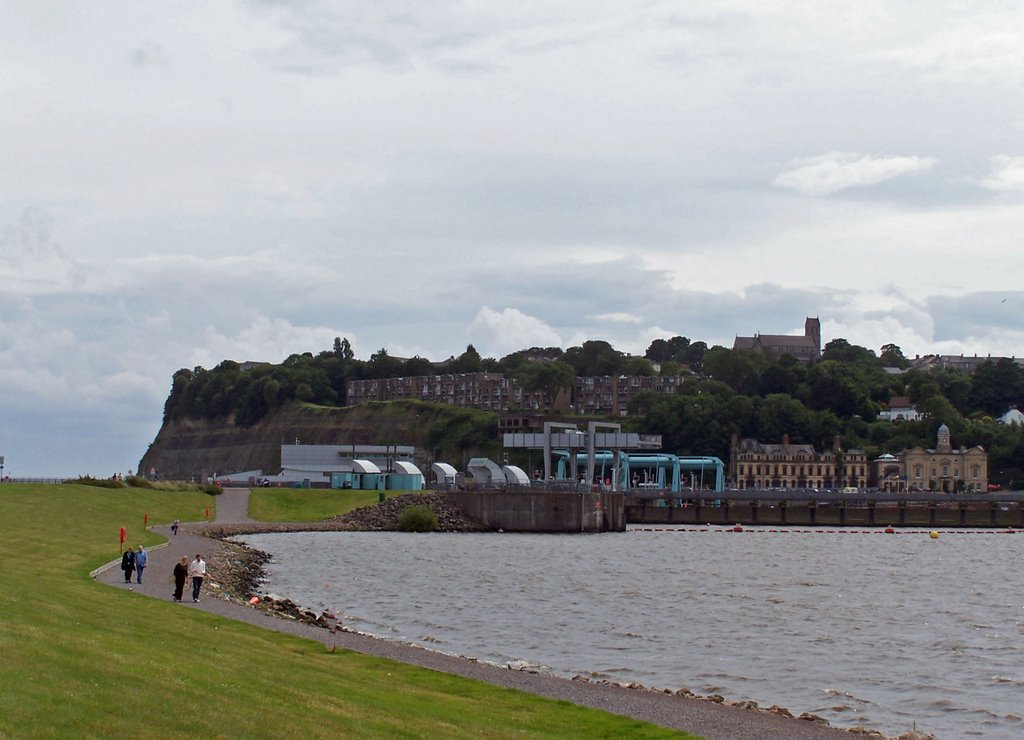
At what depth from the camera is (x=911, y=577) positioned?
81.4 meters

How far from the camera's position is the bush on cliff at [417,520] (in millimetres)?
122500

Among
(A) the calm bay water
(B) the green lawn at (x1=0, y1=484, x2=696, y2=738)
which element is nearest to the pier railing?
(A) the calm bay water

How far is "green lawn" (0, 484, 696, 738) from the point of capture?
20.0 meters

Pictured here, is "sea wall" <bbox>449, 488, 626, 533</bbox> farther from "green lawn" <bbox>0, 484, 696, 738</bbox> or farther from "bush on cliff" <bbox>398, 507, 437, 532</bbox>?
"green lawn" <bbox>0, 484, 696, 738</bbox>

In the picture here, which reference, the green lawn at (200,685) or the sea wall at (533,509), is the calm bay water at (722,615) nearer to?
the green lawn at (200,685)

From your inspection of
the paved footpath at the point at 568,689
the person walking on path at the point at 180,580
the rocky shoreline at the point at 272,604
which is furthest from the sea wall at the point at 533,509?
the person walking on path at the point at 180,580

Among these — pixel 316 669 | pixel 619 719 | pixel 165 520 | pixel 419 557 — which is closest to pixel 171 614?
pixel 316 669

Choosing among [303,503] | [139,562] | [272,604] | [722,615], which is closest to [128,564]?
[139,562]

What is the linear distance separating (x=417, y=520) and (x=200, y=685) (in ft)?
324

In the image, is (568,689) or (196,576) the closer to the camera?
(568,689)

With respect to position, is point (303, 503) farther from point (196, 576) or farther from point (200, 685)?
point (200, 685)

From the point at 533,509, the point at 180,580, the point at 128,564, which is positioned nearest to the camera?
the point at 180,580

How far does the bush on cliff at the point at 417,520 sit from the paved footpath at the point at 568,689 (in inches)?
2682

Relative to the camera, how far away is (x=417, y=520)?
402ft
